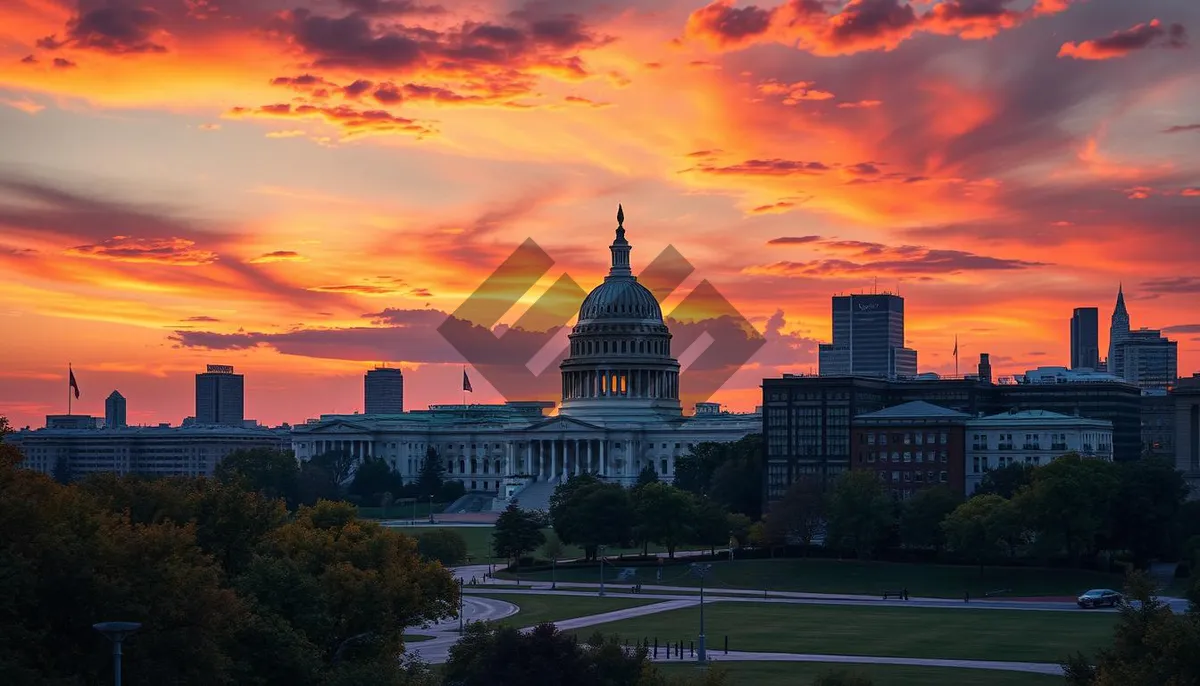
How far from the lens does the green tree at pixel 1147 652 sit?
67.1 metres

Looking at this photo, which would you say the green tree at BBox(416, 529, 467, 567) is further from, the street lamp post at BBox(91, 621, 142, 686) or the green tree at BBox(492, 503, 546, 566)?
the street lamp post at BBox(91, 621, 142, 686)

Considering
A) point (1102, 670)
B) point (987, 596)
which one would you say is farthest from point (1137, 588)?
point (987, 596)

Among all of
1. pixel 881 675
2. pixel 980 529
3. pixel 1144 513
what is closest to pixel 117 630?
pixel 881 675

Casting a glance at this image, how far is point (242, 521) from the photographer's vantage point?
90250 mm

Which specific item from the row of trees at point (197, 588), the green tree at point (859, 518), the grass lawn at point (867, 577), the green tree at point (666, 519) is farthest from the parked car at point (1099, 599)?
the row of trees at point (197, 588)

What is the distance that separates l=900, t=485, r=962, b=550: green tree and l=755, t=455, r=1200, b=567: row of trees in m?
0.09

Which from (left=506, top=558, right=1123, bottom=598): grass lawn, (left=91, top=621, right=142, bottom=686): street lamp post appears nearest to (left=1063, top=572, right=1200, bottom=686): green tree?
(left=91, top=621, right=142, bottom=686): street lamp post

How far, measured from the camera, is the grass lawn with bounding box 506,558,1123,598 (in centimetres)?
15062

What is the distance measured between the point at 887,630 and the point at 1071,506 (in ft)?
132

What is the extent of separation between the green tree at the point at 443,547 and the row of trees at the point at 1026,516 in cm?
2894

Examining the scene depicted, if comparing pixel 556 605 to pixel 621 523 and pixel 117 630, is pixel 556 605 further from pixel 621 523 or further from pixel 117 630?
pixel 117 630

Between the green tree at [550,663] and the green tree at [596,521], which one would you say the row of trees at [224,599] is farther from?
the green tree at [596,521]

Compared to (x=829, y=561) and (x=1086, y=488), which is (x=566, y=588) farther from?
(x=1086, y=488)

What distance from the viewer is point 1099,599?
13562cm
